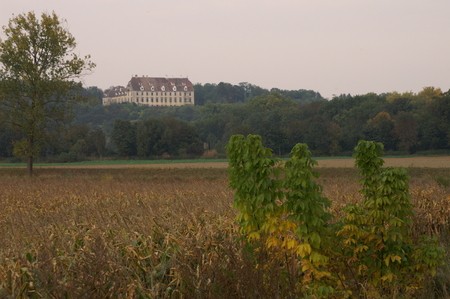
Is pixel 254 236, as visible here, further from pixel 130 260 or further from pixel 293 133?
pixel 293 133

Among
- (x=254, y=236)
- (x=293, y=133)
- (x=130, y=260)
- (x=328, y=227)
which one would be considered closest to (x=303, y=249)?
(x=254, y=236)

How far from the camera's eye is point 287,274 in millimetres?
8266

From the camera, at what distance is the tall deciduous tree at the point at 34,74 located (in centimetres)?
3966

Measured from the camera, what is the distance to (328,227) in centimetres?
935

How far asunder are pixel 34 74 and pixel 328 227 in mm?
34317

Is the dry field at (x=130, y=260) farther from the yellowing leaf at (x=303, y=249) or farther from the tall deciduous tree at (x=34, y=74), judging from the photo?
the tall deciduous tree at (x=34, y=74)

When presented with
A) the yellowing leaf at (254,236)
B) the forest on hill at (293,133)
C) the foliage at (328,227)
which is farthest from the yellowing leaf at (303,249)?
the forest on hill at (293,133)

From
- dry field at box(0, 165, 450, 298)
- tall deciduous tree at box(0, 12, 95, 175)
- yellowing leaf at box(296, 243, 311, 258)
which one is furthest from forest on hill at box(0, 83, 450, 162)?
yellowing leaf at box(296, 243, 311, 258)

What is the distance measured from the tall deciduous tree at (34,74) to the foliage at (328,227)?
A: 3347 centimetres

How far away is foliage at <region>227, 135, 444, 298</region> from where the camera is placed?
851cm

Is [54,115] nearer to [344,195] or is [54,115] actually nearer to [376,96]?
[344,195]

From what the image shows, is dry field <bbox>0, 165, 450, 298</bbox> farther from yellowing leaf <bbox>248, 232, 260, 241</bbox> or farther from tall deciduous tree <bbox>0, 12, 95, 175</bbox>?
tall deciduous tree <bbox>0, 12, 95, 175</bbox>

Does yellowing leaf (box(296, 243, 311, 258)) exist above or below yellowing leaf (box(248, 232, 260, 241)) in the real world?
below

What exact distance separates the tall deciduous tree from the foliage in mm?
33470
